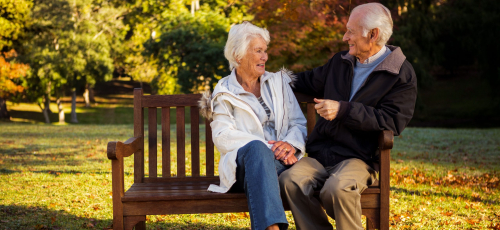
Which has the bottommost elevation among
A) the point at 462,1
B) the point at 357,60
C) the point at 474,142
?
the point at 474,142

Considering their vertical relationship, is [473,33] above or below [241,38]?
above

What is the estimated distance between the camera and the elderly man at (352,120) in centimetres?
300

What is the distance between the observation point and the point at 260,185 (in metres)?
2.83

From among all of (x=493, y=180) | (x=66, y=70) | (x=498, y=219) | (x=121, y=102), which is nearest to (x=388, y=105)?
(x=498, y=219)

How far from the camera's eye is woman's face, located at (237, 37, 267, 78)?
3.53 metres

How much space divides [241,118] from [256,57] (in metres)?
0.48

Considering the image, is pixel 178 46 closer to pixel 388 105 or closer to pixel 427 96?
pixel 388 105

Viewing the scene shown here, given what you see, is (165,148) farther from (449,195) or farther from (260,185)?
(449,195)

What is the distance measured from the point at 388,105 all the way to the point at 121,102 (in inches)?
1487

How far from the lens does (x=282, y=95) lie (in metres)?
3.54

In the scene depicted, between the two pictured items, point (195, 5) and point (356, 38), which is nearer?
point (356, 38)

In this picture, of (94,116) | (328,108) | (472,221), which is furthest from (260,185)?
(94,116)

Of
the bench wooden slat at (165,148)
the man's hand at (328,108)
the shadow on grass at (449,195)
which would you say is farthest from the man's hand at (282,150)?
the shadow on grass at (449,195)

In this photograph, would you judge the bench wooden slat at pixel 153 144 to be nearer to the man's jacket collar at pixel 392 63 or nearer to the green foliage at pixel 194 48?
the man's jacket collar at pixel 392 63
